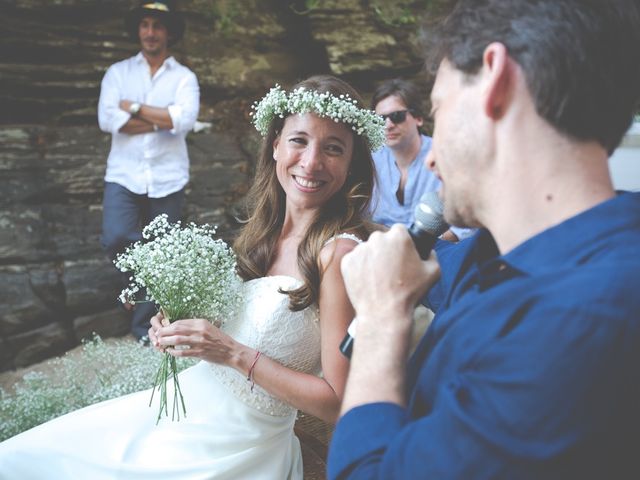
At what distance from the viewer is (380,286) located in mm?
1325

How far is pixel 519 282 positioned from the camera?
1.13m

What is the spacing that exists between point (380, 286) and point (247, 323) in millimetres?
1203

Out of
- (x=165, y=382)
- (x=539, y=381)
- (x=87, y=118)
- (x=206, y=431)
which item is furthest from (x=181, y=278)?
(x=87, y=118)

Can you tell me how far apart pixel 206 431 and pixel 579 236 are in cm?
162

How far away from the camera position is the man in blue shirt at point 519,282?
995 millimetres

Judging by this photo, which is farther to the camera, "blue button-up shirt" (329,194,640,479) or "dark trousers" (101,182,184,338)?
"dark trousers" (101,182,184,338)

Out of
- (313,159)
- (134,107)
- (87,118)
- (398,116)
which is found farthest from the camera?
(87,118)

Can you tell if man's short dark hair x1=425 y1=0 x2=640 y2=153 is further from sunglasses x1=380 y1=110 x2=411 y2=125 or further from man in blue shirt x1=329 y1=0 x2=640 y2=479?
sunglasses x1=380 y1=110 x2=411 y2=125

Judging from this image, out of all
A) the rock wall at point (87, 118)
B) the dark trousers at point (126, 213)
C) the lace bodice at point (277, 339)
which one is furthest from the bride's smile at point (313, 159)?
the rock wall at point (87, 118)

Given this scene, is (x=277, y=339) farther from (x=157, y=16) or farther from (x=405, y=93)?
(x=157, y=16)

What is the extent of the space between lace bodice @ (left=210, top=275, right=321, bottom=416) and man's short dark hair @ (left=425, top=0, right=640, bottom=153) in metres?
1.40

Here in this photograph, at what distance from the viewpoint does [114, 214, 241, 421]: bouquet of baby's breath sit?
2239mm

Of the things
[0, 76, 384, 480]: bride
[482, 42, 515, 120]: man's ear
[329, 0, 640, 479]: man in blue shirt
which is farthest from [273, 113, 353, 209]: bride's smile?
[482, 42, 515, 120]: man's ear

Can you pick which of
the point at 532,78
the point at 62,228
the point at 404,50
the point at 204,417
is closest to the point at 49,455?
the point at 204,417
